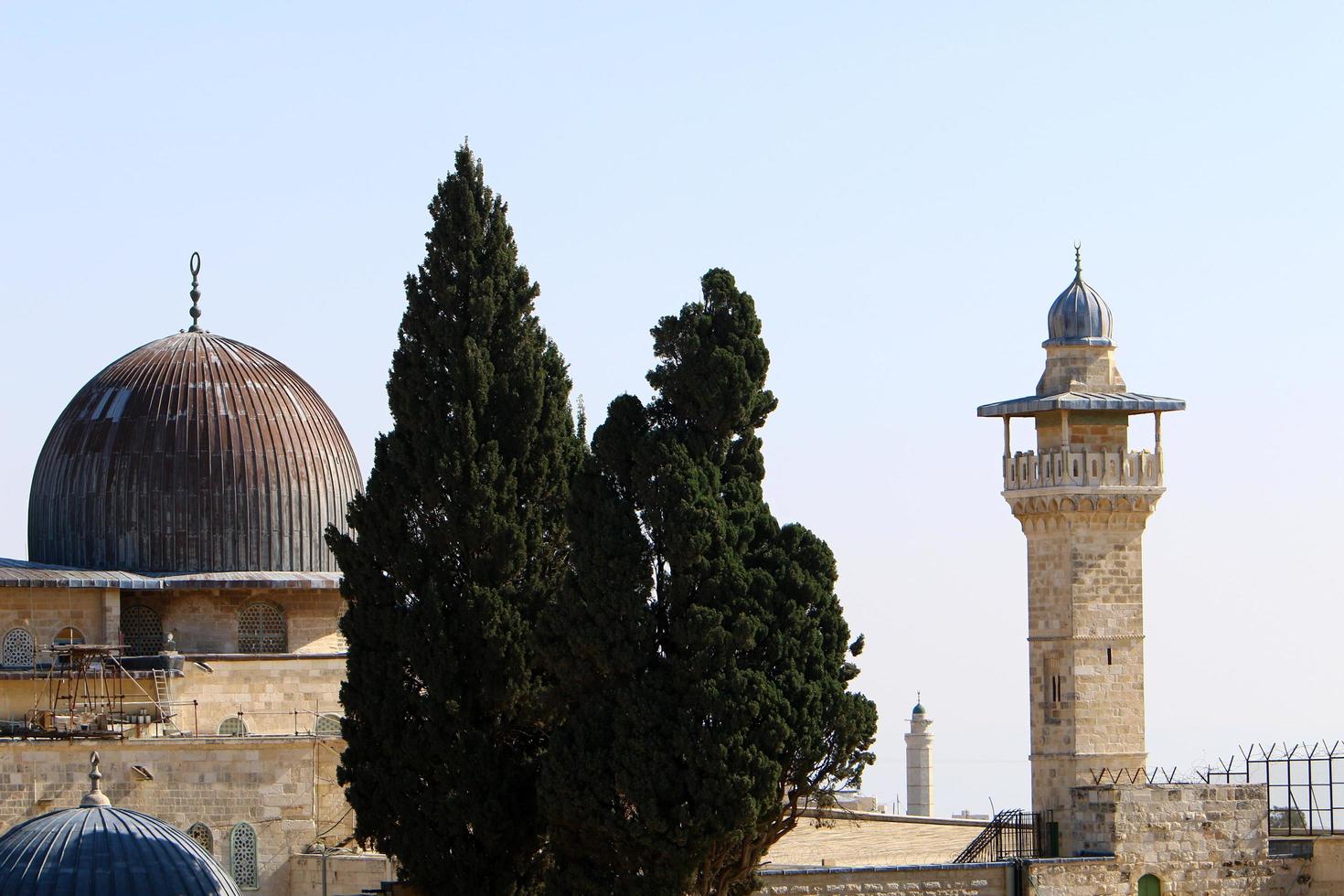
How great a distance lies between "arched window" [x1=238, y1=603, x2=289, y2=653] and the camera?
34.4 metres

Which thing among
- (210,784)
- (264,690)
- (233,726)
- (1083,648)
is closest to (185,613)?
(264,690)

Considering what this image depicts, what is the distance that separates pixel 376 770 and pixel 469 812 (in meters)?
1.10

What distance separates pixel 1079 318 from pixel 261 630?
37.4ft

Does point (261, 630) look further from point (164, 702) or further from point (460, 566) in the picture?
point (460, 566)

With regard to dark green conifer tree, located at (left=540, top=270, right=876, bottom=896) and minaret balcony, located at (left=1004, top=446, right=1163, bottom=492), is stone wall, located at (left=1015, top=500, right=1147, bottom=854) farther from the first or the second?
dark green conifer tree, located at (left=540, top=270, right=876, bottom=896)

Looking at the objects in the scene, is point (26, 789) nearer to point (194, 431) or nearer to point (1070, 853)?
point (194, 431)

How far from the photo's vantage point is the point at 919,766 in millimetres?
42750

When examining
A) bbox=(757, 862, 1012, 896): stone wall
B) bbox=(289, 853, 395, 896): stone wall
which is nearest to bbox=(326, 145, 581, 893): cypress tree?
bbox=(757, 862, 1012, 896): stone wall

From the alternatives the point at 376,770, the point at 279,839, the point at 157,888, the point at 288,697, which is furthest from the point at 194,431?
the point at 157,888

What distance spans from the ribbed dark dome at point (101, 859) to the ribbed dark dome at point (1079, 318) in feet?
→ 42.5

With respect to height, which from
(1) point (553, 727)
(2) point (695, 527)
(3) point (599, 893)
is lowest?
(3) point (599, 893)

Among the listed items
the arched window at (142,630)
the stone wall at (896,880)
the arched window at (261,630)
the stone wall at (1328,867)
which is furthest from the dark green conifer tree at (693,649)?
the arched window at (142,630)

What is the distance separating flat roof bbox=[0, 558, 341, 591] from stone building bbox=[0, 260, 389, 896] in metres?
0.03

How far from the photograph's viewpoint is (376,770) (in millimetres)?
25391
